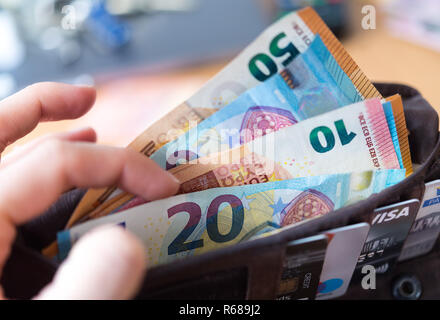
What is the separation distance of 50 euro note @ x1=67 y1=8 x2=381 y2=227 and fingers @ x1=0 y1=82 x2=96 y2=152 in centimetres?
8

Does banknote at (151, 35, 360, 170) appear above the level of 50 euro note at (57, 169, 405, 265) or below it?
above

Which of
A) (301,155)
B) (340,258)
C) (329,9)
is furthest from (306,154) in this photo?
(329,9)

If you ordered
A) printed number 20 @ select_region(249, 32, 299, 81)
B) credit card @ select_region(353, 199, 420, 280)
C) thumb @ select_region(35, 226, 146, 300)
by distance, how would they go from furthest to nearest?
printed number 20 @ select_region(249, 32, 299, 81), credit card @ select_region(353, 199, 420, 280), thumb @ select_region(35, 226, 146, 300)

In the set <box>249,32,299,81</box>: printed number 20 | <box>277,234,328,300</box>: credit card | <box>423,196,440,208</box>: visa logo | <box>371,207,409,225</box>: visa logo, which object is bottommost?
<box>277,234,328,300</box>: credit card

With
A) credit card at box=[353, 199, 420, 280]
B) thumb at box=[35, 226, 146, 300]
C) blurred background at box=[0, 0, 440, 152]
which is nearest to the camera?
thumb at box=[35, 226, 146, 300]

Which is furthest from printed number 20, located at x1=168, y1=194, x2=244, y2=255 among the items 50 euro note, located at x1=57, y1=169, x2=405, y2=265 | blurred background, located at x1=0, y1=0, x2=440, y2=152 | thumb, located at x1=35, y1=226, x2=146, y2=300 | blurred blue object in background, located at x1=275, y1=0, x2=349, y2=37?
blurred blue object in background, located at x1=275, y1=0, x2=349, y2=37

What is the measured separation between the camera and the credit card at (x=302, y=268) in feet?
1.00

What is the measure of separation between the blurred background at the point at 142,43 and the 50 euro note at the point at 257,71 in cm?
54

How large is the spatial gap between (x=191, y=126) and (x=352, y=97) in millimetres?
180

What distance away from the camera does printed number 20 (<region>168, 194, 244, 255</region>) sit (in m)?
0.35

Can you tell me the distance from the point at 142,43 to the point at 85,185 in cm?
86

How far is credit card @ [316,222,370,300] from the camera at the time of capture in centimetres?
31

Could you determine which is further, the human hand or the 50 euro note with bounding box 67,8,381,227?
the 50 euro note with bounding box 67,8,381,227

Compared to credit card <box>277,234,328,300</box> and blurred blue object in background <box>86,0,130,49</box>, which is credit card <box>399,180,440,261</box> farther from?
blurred blue object in background <box>86,0,130,49</box>
